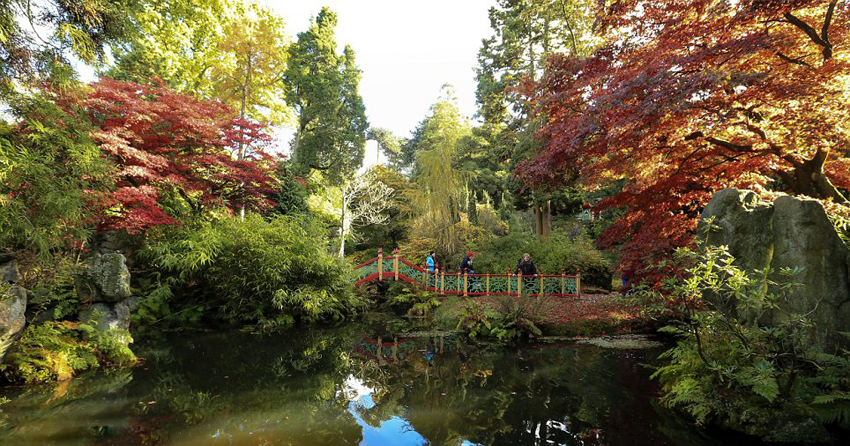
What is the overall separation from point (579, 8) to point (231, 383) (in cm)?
1508

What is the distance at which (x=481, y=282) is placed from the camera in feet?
37.6

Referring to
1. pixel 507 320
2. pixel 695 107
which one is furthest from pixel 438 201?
pixel 695 107

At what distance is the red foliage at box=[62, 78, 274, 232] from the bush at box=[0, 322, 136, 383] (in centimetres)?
219

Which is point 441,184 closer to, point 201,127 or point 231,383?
point 201,127

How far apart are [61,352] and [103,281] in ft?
3.88

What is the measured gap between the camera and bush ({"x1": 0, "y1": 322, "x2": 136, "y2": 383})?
4730 mm

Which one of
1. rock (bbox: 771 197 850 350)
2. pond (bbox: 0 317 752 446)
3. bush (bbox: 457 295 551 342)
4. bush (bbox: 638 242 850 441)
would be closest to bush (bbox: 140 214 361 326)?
pond (bbox: 0 317 752 446)

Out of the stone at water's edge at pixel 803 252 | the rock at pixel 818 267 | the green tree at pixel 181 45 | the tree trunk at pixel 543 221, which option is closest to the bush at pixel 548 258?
the tree trunk at pixel 543 221

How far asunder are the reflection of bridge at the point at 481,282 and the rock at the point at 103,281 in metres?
5.85

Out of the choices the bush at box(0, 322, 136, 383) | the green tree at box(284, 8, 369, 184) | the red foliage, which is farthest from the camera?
the green tree at box(284, 8, 369, 184)

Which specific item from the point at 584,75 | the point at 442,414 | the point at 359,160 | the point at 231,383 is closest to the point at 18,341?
the point at 231,383

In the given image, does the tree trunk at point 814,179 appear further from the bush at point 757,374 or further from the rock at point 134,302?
the rock at point 134,302

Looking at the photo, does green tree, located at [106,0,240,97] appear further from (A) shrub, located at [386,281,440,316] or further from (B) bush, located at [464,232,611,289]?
(B) bush, located at [464,232,611,289]

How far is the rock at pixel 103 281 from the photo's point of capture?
594 cm
